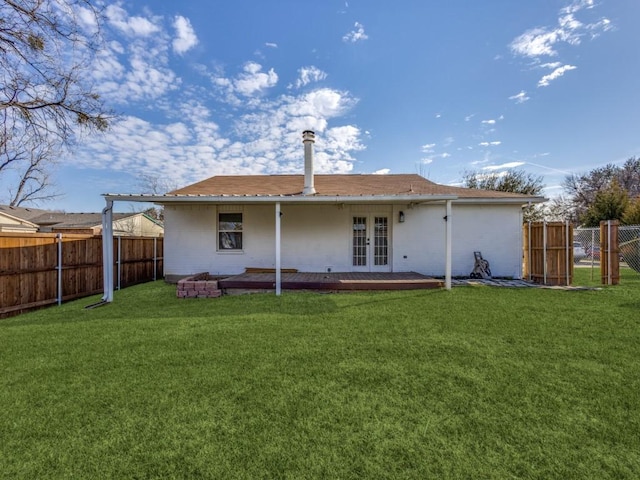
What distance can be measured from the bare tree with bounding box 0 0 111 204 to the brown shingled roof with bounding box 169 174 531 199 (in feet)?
10.2

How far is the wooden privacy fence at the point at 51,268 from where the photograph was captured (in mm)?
6207

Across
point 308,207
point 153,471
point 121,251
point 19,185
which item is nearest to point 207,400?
point 153,471

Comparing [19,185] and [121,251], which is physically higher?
[19,185]

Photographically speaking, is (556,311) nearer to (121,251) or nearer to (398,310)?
(398,310)

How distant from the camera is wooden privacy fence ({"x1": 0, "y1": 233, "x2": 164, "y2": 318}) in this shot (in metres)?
6.21

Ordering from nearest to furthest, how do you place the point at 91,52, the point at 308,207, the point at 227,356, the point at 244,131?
the point at 227,356 → the point at 91,52 → the point at 308,207 → the point at 244,131

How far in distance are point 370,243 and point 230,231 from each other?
4800mm

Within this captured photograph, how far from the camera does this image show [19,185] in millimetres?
25734

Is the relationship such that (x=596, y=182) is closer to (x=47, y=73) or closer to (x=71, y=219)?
(x=47, y=73)

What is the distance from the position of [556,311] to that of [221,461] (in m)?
6.57

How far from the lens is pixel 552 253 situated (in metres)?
9.15

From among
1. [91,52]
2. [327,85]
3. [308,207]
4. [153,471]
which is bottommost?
[153,471]

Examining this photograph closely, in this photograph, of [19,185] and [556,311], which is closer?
[556,311]

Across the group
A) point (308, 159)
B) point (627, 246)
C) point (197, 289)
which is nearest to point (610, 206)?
point (627, 246)
